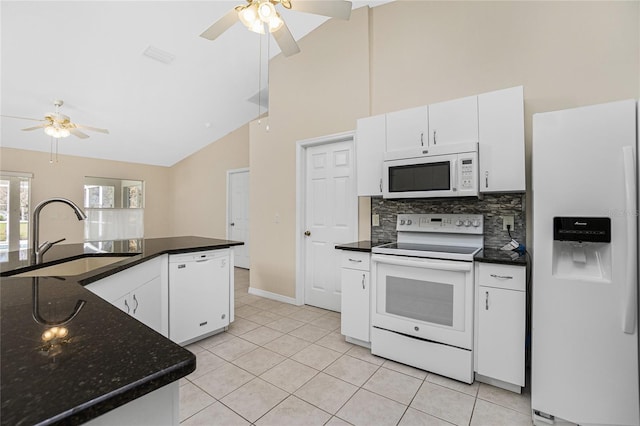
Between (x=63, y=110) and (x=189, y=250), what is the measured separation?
12.1 feet

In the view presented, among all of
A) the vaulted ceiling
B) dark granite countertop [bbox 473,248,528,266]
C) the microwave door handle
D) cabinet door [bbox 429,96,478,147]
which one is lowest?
dark granite countertop [bbox 473,248,528,266]

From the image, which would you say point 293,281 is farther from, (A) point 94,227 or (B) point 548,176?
(A) point 94,227

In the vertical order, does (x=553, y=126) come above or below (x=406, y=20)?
below

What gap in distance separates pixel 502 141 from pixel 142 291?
2831mm

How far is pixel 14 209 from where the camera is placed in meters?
5.13

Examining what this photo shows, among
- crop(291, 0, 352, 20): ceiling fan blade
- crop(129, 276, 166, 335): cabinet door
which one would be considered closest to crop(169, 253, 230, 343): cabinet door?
crop(129, 276, 166, 335): cabinet door

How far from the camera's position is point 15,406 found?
43 cm

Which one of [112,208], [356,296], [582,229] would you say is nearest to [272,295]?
[356,296]

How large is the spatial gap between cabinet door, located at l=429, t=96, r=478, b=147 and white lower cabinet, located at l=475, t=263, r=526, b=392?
40.9 inches

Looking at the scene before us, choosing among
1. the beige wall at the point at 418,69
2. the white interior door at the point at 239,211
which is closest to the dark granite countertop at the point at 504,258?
the beige wall at the point at 418,69

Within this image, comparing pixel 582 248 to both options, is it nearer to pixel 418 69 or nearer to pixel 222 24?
pixel 418 69

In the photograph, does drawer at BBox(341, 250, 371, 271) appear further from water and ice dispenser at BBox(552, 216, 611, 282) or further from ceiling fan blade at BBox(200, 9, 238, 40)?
ceiling fan blade at BBox(200, 9, 238, 40)

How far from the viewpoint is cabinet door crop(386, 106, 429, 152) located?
2.55 meters

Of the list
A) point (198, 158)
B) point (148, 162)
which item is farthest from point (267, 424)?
point (148, 162)
